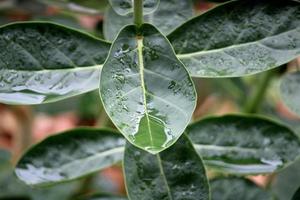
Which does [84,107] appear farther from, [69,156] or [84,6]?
[69,156]

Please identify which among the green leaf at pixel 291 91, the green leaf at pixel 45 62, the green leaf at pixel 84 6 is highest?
the green leaf at pixel 45 62

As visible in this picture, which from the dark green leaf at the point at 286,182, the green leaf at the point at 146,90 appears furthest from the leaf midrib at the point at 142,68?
the dark green leaf at the point at 286,182

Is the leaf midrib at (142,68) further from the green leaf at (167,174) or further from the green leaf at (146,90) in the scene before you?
the green leaf at (167,174)

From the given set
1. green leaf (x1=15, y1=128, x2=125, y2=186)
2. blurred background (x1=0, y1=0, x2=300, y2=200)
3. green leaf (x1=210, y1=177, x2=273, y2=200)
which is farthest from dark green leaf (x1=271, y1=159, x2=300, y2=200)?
green leaf (x1=15, y1=128, x2=125, y2=186)

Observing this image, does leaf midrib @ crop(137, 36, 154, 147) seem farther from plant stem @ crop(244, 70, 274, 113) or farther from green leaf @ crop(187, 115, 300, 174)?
plant stem @ crop(244, 70, 274, 113)

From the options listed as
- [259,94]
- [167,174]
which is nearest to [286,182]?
[259,94]

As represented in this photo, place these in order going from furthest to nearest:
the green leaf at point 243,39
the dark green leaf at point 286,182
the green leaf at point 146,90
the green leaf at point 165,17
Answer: the dark green leaf at point 286,182 → the green leaf at point 165,17 → the green leaf at point 243,39 → the green leaf at point 146,90

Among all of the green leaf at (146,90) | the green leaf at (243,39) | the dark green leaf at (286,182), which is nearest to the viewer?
the green leaf at (146,90)
